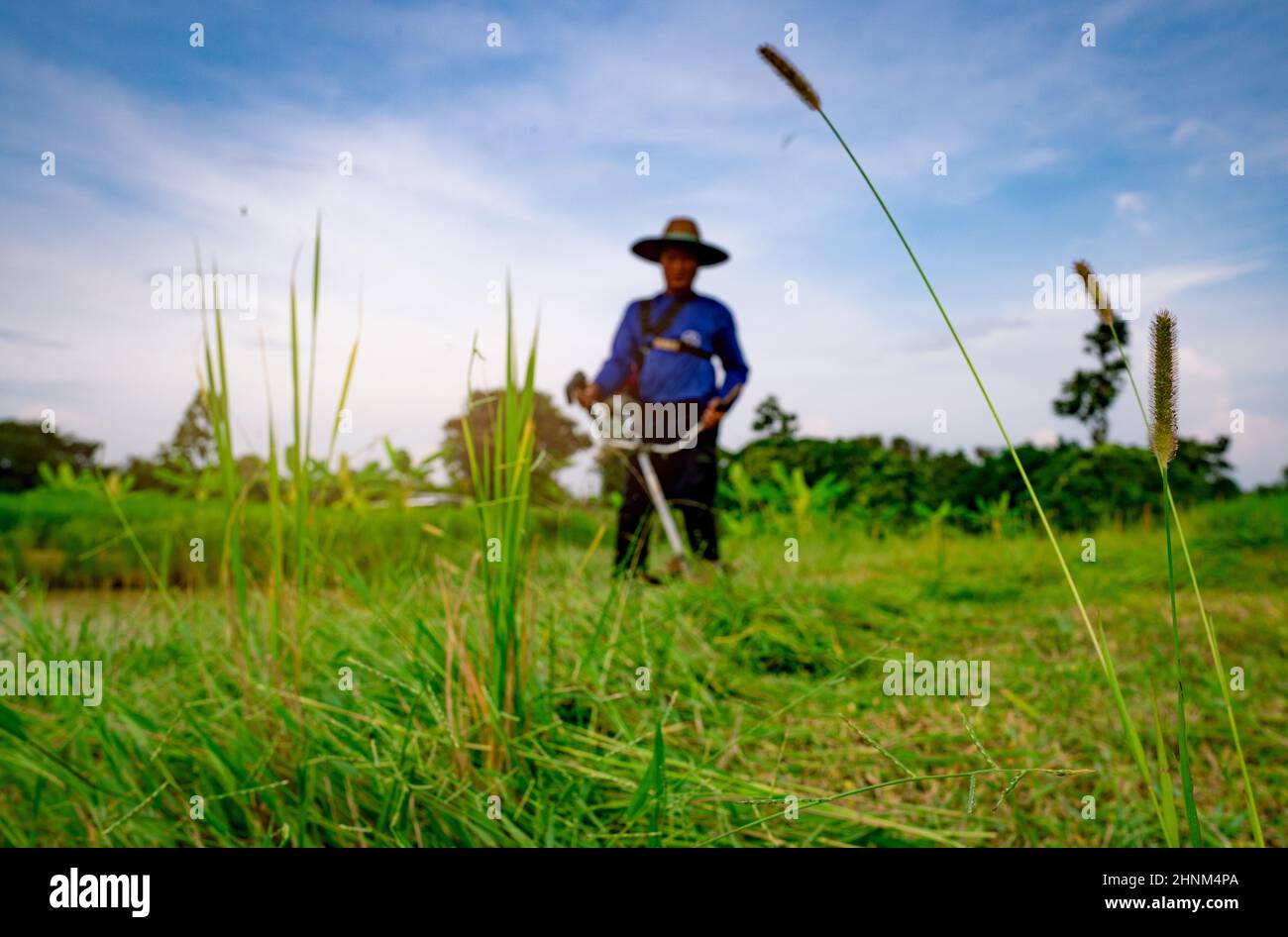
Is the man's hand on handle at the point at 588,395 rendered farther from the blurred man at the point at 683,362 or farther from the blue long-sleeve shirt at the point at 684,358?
the blue long-sleeve shirt at the point at 684,358

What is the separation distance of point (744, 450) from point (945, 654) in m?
3.74

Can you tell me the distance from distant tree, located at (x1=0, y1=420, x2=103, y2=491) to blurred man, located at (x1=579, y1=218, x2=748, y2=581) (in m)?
2.56

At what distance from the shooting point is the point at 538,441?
210 centimetres

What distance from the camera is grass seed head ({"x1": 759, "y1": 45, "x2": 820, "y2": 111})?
766 mm

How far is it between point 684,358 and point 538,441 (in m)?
1.78

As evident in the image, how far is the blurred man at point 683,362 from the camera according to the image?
12.2 feet

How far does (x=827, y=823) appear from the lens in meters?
1.39

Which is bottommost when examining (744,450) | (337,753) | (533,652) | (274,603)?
(337,753)

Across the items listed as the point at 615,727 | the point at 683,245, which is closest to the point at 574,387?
the point at 683,245

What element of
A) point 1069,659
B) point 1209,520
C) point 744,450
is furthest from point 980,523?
point 1069,659

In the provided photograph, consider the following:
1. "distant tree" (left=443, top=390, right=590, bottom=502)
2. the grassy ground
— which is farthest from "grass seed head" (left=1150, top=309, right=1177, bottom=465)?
"distant tree" (left=443, top=390, right=590, bottom=502)

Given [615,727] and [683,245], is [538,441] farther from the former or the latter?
[683,245]

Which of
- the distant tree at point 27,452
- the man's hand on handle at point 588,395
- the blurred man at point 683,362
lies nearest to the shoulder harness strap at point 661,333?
the blurred man at point 683,362

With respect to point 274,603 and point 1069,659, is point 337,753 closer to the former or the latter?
point 274,603
